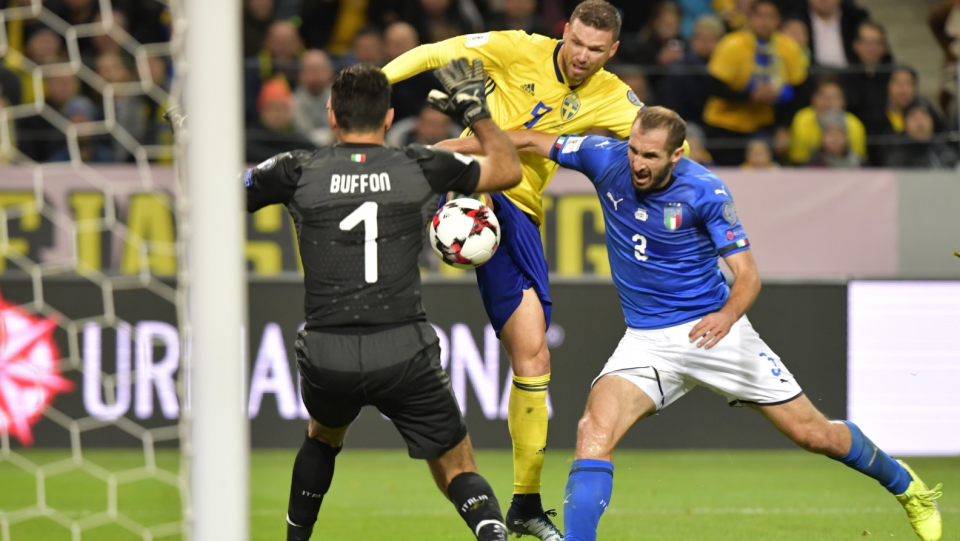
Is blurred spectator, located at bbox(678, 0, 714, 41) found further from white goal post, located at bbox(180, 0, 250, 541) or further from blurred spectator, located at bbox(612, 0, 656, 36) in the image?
white goal post, located at bbox(180, 0, 250, 541)

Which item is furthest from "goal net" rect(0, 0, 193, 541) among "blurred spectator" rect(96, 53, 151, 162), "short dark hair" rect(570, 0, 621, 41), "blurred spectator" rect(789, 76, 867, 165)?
"blurred spectator" rect(789, 76, 867, 165)

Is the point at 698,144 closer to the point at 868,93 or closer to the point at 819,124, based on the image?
the point at 819,124

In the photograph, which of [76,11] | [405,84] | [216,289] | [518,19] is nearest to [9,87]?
[76,11]

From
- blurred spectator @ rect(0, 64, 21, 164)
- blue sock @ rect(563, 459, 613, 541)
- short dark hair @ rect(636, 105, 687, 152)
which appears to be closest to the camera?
blue sock @ rect(563, 459, 613, 541)

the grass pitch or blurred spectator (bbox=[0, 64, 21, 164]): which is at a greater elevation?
blurred spectator (bbox=[0, 64, 21, 164])

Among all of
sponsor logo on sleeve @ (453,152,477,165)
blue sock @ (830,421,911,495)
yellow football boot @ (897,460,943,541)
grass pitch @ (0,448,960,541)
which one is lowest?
grass pitch @ (0,448,960,541)

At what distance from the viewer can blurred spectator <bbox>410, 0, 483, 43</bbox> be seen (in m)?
10.9

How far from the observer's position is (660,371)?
4.93 m

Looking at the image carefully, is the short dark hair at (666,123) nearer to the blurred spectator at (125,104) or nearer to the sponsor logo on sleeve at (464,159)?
the sponsor logo on sleeve at (464,159)

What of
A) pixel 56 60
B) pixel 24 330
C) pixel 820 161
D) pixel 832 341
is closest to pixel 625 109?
pixel 832 341

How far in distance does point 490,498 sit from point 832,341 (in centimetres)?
519

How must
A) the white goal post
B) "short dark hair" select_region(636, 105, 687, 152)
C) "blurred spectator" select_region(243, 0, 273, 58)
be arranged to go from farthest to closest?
"blurred spectator" select_region(243, 0, 273, 58) < "short dark hair" select_region(636, 105, 687, 152) < the white goal post

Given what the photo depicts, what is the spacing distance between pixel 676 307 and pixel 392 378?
154 centimetres

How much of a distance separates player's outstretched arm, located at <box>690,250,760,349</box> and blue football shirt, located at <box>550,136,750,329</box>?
78 mm
